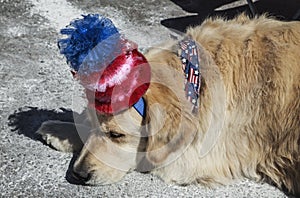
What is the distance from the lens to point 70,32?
127 inches

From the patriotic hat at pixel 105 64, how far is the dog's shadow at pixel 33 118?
0.83 m

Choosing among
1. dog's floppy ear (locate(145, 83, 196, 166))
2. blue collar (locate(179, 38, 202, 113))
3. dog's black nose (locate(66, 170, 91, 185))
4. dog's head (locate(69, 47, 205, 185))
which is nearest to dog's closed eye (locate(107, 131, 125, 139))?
dog's head (locate(69, 47, 205, 185))

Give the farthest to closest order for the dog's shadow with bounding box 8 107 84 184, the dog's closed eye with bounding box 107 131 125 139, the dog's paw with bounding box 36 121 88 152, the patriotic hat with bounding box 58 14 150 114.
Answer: the dog's shadow with bounding box 8 107 84 184, the dog's paw with bounding box 36 121 88 152, the dog's closed eye with bounding box 107 131 125 139, the patriotic hat with bounding box 58 14 150 114

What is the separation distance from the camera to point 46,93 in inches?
175

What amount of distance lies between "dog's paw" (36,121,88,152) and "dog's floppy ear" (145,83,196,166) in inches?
21.6

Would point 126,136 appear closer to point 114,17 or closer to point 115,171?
point 115,171

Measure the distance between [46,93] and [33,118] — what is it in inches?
11.4

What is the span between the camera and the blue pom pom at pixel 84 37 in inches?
124

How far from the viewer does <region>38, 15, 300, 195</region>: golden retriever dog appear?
3.41m

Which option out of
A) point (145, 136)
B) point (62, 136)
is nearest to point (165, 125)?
point (145, 136)

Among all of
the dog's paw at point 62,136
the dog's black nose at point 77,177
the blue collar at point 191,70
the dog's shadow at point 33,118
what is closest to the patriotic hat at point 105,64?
the blue collar at point 191,70


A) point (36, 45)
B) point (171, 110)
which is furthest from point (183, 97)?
point (36, 45)

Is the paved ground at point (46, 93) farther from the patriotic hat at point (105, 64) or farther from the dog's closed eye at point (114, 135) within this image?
the patriotic hat at point (105, 64)

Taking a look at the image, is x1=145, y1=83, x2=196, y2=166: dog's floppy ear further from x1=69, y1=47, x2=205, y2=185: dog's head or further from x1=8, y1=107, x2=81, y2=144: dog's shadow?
x1=8, y1=107, x2=81, y2=144: dog's shadow
